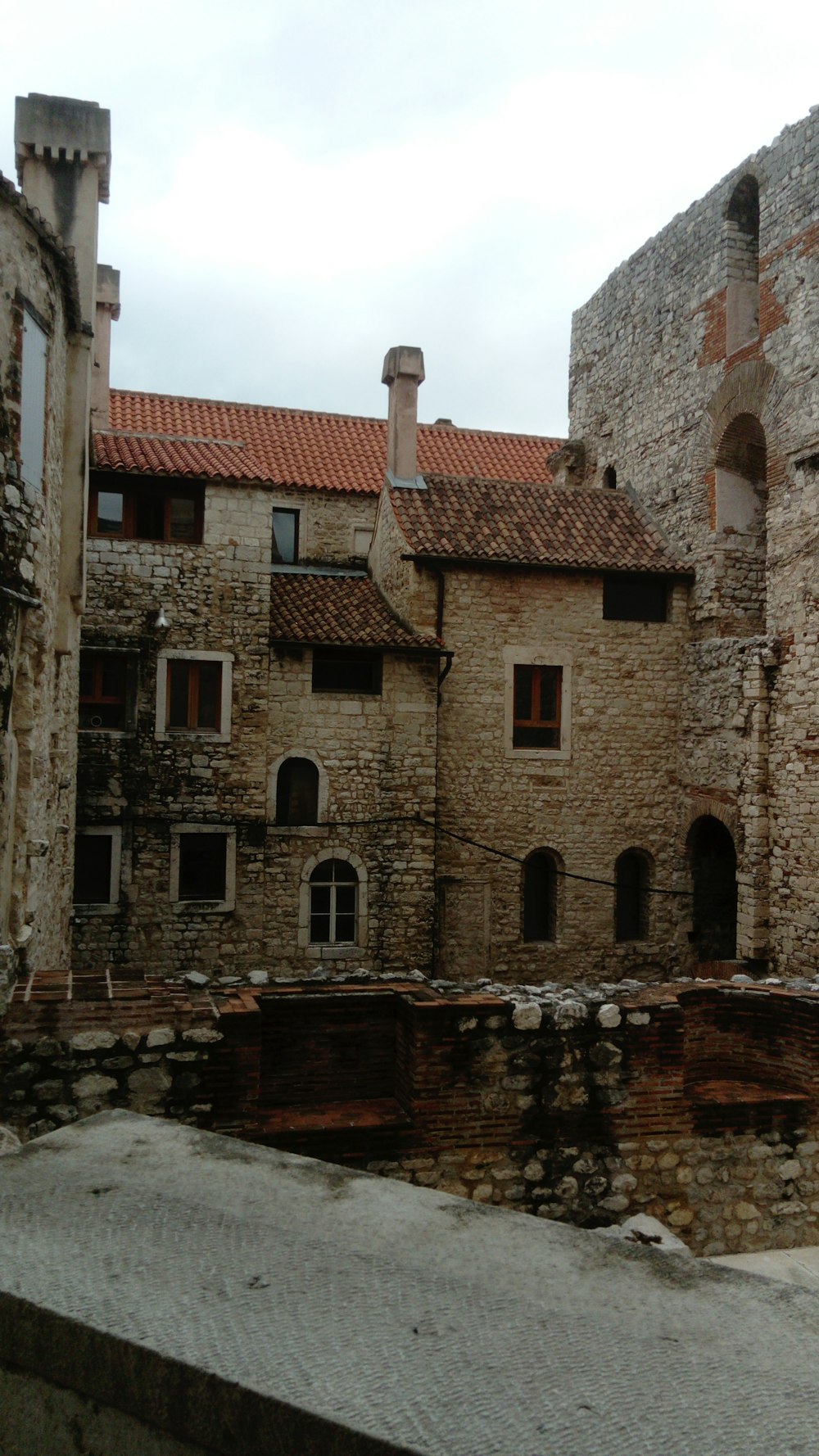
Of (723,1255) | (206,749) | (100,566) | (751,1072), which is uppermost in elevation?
(100,566)

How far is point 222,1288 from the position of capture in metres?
2.34

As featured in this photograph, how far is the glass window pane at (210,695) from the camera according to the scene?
15422 millimetres

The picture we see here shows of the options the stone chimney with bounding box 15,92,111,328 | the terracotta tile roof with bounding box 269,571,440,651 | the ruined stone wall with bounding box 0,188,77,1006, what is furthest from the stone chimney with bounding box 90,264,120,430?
the ruined stone wall with bounding box 0,188,77,1006

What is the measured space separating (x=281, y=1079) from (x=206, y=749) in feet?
29.3

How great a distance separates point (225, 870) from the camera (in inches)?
601

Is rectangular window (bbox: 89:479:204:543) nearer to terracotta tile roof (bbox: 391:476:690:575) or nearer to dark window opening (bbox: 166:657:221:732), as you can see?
dark window opening (bbox: 166:657:221:732)

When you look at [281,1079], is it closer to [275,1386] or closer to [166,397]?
[275,1386]

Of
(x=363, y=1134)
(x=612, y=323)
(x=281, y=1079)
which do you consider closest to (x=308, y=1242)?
(x=363, y=1134)

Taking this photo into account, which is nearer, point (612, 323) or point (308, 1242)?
point (308, 1242)

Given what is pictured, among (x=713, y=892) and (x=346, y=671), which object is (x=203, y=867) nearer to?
(x=346, y=671)

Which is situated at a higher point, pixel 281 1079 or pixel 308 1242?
pixel 308 1242

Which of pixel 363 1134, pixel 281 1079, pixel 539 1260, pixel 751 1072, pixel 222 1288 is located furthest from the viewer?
pixel 751 1072

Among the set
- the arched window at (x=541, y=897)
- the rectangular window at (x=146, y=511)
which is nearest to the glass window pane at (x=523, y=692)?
the arched window at (x=541, y=897)

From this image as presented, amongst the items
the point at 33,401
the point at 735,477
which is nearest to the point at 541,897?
the point at 735,477
